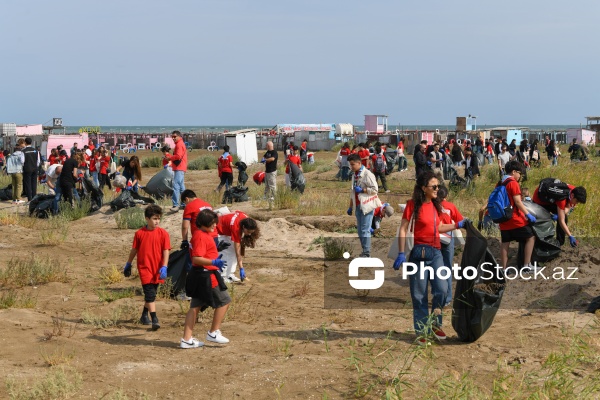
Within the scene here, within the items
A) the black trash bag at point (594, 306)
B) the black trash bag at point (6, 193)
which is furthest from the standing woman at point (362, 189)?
Answer: the black trash bag at point (6, 193)

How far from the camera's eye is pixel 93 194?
18.0 meters

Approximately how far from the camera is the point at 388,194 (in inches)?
882

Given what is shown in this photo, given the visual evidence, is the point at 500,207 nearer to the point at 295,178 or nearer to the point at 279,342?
the point at 279,342

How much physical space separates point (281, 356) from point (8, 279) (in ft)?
16.8

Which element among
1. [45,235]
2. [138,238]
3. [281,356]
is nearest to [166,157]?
[45,235]

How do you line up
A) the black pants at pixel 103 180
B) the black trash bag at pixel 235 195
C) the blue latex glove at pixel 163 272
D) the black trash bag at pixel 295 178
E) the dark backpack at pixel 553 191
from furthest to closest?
1. the black pants at pixel 103 180
2. the black trash bag at pixel 295 178
3. the black trash bag at pixel 235 195
4. the dark backpack at pixel 553 191
5. the blue latex glove at pixel 163 272

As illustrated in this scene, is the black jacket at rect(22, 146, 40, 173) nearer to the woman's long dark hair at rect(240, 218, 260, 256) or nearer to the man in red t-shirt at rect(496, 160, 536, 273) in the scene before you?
the woman's long dark hair at rect(240, 218, 260, 256)

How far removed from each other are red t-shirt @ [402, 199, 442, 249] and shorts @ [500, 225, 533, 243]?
2.72m

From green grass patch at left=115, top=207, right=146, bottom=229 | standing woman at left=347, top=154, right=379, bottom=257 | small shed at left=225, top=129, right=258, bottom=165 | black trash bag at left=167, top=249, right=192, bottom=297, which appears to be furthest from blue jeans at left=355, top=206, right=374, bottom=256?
small shed at left=225, top=129, right=258, bottom=165

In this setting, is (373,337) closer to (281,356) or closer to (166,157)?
(281,356)

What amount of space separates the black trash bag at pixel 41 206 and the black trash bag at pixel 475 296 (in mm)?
12437

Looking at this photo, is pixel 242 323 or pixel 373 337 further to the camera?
pixel 242 323

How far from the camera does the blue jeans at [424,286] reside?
7148 mm

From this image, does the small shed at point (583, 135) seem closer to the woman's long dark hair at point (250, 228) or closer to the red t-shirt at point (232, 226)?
the red t-shirt at point (232, 226)
